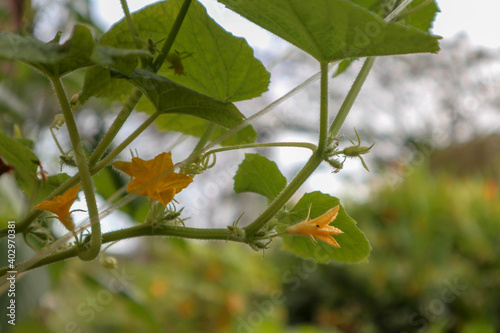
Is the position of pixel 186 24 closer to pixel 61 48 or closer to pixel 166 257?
pixel 61 48

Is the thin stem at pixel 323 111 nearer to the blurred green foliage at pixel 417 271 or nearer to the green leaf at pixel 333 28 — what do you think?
the green leaf at pixel 333 28

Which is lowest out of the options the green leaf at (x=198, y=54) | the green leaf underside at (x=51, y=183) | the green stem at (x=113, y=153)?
the green stem at (x=113, y=153)

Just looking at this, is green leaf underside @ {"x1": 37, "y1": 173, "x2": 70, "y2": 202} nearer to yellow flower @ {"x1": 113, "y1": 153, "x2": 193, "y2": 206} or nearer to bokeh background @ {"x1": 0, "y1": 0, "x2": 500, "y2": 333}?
yellow flower @ {"x1": 113, "y1": 153, "x2": 193, "y2": 206}

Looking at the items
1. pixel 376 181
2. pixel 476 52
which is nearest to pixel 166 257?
pixel 376 181

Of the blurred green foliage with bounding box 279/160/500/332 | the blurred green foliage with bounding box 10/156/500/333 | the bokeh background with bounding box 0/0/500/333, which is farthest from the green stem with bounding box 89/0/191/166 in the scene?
the blurred green foliage with bounding box 279/160/500/332

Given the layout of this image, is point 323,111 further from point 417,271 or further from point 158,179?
point 417,271

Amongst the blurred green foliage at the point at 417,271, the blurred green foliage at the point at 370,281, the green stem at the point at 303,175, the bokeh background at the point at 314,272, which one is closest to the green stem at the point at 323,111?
the green stem at the point at 303,175
